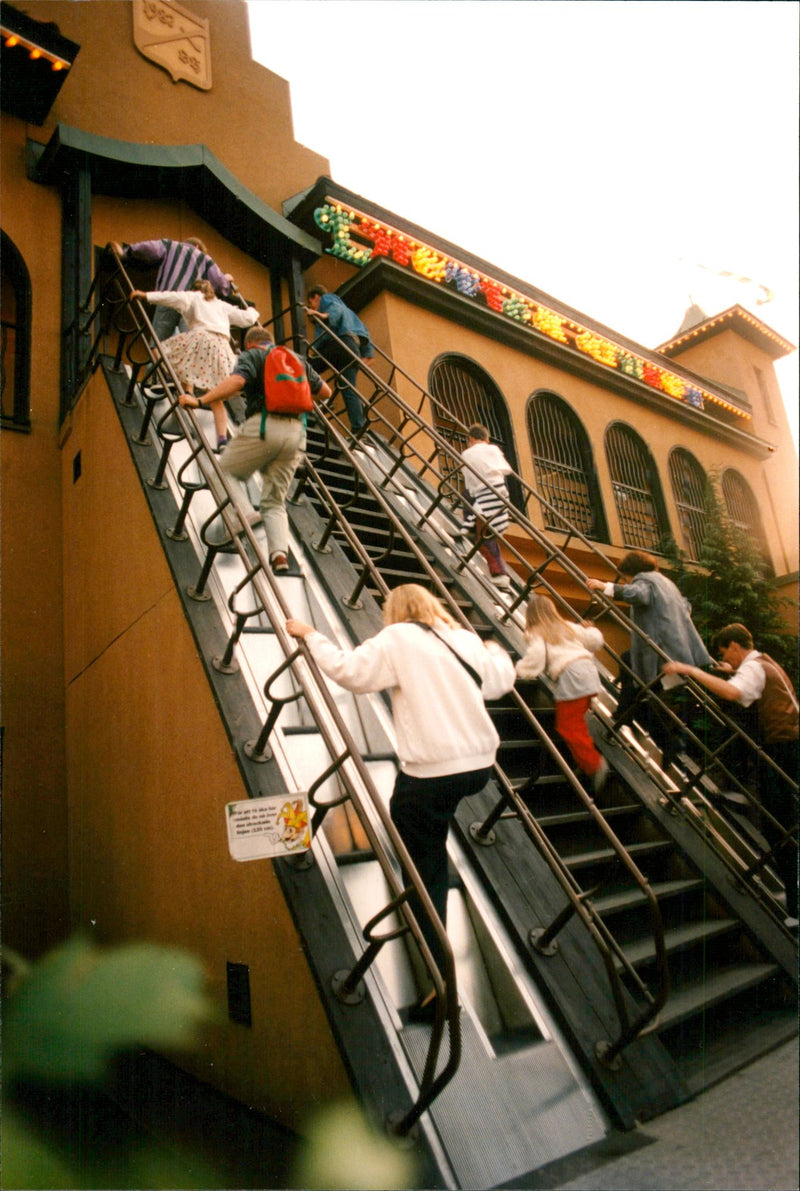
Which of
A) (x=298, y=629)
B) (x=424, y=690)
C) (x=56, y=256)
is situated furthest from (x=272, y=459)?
(x=56, y=256)

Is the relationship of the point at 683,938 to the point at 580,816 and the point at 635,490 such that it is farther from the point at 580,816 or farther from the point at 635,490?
the point at 635,490

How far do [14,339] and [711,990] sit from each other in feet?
19.7

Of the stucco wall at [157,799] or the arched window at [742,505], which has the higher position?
the arched window at [742,505]

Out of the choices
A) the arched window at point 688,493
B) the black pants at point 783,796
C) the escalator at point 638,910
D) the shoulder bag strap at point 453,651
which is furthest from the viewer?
the arched window at point 688,493

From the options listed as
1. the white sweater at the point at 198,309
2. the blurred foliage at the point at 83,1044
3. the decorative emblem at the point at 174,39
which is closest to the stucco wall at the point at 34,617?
the blurred foliage at the point at 83,1044

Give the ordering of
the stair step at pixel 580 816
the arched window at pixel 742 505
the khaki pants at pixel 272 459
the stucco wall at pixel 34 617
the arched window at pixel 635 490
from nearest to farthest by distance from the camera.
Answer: the stair step at pixel 580 816 → the stucco wall at pixel 34 617 → the khaki pants at pixel 272 459 → the arched window at pixel 635 490 → the arched window at pixel 742 505

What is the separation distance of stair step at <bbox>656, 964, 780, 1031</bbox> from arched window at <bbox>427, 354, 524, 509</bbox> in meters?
4.94

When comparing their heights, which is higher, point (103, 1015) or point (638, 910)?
point (638, 910)

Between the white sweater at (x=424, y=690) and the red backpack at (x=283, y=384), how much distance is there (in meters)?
1.73

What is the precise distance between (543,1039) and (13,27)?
701cm

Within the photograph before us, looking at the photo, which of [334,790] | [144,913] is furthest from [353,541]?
[144,913]

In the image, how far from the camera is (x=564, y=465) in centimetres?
859

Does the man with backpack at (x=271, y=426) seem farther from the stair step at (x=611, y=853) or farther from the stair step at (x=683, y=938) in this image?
the stair step at (x=683, y=938)

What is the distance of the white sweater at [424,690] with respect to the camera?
2.39 meters
